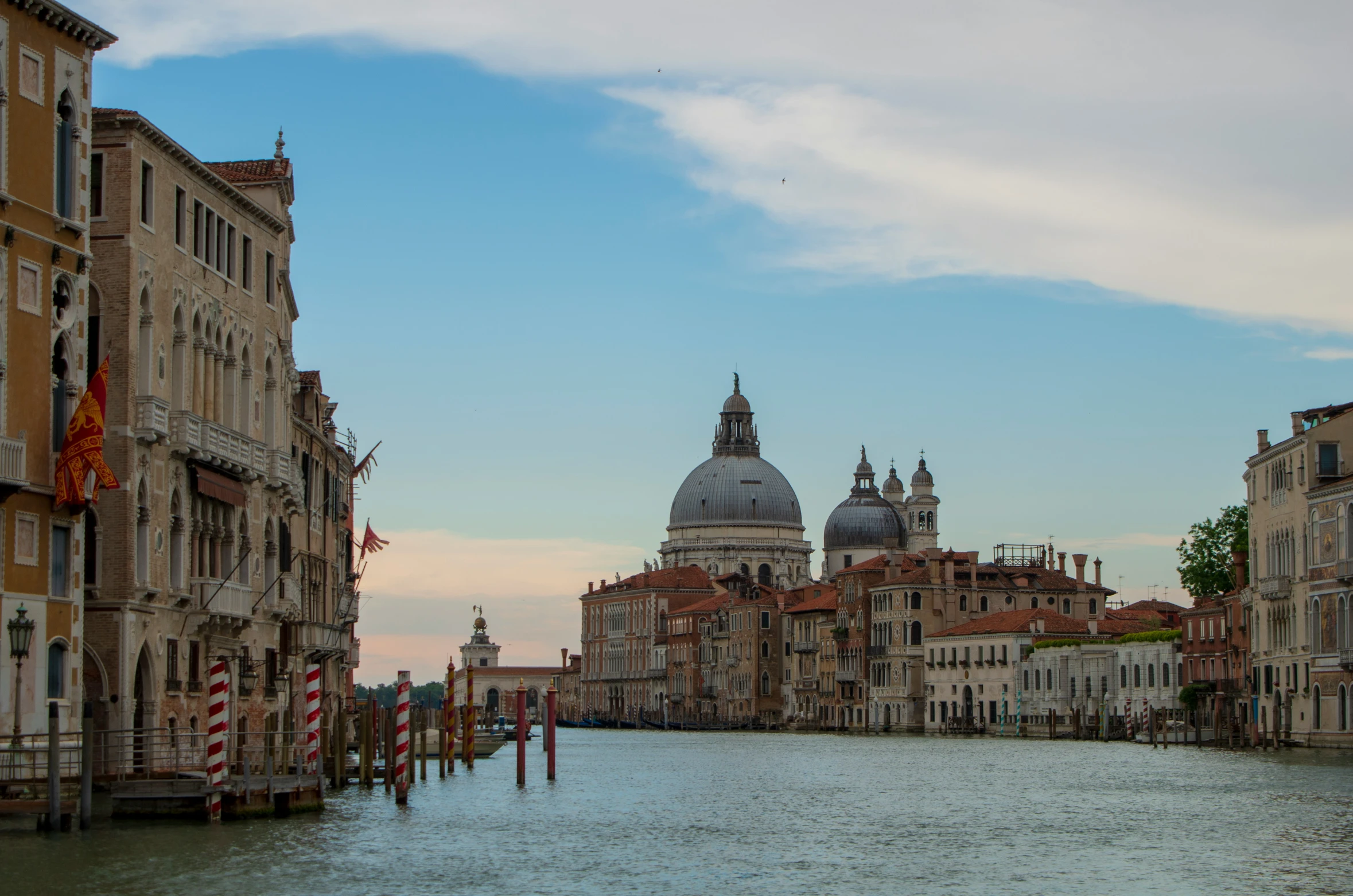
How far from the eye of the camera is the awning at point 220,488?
117 ft

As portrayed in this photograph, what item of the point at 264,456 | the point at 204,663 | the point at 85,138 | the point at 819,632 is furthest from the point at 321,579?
the point at 819,632

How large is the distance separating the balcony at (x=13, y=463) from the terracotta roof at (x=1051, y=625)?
245 feet

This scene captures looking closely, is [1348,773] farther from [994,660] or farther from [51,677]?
[994,660]

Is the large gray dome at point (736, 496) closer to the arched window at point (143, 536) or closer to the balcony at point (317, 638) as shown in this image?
the balcony at point (317, 638)

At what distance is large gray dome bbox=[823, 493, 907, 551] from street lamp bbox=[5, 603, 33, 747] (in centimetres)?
13364

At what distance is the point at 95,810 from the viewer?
2869 cm

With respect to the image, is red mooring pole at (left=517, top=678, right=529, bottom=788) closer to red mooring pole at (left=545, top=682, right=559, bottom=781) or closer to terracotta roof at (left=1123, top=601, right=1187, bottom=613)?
red mooring pole at (left=545, top=682, right=559, bottom=781)

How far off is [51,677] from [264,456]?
11389mm

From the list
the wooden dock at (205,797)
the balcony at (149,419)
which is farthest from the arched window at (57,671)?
the balcony at (149,419)

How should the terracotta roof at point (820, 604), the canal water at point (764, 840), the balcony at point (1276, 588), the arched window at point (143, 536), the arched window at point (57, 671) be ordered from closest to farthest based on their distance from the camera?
1. the canal water at point (764, 840)
2. the arched window at point (57, 671)
3. the arched window at point (143, 536)
4. the balcony at point (1276, 588)
5. the terracotta roof at point (820, 604)

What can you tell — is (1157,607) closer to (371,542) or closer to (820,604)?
(820,604)

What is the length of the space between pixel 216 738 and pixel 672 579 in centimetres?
13233

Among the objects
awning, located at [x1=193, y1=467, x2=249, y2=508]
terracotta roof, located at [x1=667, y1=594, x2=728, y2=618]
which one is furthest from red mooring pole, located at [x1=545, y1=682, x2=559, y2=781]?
terracotta roof, located at [x1=667, y1=594, x2=728, y2=618]

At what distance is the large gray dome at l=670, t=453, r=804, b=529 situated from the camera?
166500 mm
